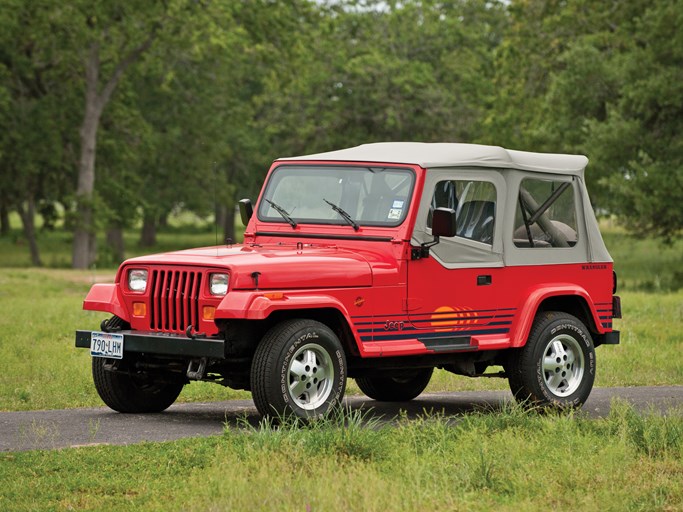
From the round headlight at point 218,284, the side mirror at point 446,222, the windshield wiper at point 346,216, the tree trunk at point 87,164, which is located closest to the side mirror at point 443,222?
the side mirror at point 446,222

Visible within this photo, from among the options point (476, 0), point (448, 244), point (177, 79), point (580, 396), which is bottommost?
point (580, 396)

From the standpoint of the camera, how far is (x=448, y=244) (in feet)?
36.0

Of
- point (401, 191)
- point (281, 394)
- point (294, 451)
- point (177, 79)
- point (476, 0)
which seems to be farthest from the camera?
point (476, 0)

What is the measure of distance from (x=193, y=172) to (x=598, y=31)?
1900 cm

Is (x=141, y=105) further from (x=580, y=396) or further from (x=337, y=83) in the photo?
(x=580, y=396)

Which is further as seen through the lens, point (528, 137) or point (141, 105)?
point (141, 105)

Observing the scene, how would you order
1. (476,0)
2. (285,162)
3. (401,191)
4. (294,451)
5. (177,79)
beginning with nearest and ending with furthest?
(294,451), (401,191), (285,162), (177,79), (476,0)

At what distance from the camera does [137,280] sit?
1052 centimetres

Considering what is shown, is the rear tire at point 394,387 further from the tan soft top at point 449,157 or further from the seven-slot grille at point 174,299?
the seven-slot grille at point 174,299

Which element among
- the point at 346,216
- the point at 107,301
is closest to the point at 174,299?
the point at 107,301

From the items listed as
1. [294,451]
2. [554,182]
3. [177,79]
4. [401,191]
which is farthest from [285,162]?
[177,79]

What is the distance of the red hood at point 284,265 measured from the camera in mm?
9820

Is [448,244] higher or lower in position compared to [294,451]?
higher

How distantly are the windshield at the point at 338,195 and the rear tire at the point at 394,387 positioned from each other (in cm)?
179
